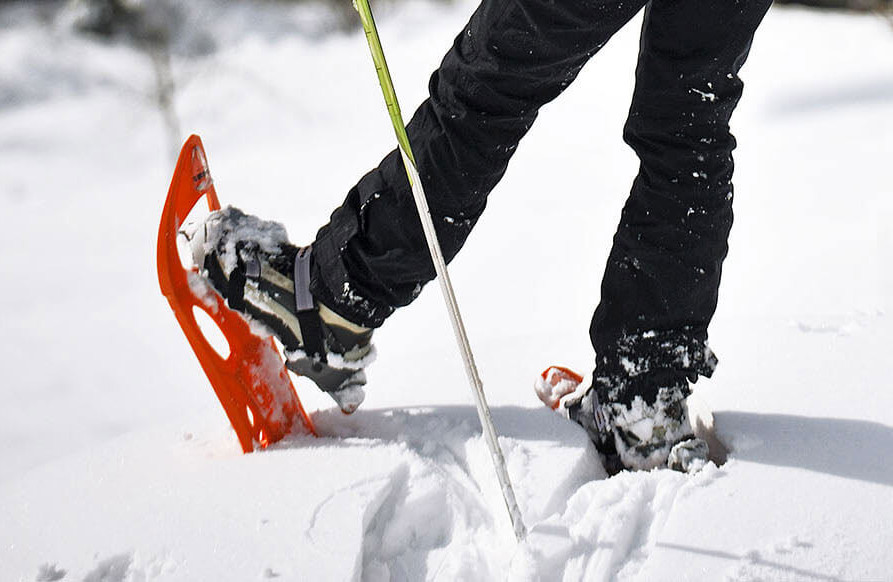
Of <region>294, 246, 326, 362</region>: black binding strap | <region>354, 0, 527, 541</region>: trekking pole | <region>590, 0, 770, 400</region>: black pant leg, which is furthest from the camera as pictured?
<region>294, 246, 326, 362</region>: black binding strap

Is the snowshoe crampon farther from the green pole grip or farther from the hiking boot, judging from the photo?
the green pole grip

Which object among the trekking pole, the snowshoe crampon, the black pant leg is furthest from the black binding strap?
the black pant leg

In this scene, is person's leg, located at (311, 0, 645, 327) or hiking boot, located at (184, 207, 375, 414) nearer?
person's leg, located at (311, 0, 645, 327)

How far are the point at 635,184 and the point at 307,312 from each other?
578mm

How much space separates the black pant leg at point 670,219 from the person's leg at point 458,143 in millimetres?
136

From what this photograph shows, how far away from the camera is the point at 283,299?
142 cm

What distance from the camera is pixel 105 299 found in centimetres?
326

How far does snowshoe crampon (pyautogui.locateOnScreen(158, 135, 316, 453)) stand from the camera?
56.8 inches

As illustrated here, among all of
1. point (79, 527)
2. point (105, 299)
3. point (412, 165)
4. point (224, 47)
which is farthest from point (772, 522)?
point (224, 47)

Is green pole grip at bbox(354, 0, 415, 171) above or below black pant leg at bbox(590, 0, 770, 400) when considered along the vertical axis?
above

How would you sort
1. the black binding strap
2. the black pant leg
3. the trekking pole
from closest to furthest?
the trekking pole < the black pant leg < the black binding strap

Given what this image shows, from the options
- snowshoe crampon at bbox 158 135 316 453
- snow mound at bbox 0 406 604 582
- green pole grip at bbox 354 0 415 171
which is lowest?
snow mound at bbox 0 406 604 582

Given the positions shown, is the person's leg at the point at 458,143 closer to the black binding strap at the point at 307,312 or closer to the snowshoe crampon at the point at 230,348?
the black binding strap at the point at 307,312

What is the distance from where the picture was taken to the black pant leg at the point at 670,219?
1.25 metres
